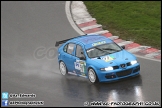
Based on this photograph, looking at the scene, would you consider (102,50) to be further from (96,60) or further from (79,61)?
(79,61)

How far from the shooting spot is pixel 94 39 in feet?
54.2

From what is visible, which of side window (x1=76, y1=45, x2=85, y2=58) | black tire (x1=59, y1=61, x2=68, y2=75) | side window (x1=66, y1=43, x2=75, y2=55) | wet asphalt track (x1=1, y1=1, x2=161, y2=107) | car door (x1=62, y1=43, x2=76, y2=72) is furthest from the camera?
black tire (x1=59, y1=61, x2=68, y2=75)

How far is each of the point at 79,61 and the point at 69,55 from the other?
74cm

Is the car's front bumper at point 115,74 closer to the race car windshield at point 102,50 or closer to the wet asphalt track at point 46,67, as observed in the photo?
the wet asphalt track at point 46,67

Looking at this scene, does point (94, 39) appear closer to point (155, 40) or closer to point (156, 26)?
point (155, 40)

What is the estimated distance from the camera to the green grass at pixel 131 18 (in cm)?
2058

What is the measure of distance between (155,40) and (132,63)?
4.94 metres

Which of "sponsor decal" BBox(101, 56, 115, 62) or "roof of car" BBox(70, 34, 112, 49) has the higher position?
"roof of car" BBox(70, 34, 112, 49)

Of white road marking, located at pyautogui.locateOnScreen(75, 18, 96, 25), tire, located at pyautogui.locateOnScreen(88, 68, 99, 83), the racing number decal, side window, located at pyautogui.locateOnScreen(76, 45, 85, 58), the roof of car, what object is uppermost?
white road marking, located at pyautogui.locateOnScreen(75, 18, 96, 25)

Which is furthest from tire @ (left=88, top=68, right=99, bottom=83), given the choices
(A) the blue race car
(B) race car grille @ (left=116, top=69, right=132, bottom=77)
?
(B) race car grille @ (left=116, top=69, right=132, bottom=77)

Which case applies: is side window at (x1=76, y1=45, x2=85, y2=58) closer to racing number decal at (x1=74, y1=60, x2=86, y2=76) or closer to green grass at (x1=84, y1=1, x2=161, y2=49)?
racing number decal at (x1=74, y1=60, x2=86, y2=76)

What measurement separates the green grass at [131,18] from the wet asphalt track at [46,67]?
5.87 ft

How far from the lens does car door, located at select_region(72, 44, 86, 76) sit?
52.0 ft

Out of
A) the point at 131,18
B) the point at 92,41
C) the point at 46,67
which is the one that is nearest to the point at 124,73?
the point at 92,41
